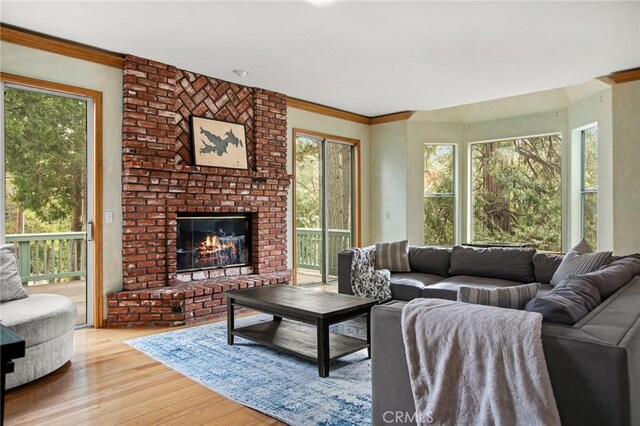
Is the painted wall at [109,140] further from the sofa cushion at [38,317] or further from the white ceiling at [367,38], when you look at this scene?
the sofa cushion at [38,317]

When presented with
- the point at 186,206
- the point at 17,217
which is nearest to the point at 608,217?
the point at 186,206

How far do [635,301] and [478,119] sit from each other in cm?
540

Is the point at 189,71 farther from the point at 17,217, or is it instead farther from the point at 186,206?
the point at 17,217

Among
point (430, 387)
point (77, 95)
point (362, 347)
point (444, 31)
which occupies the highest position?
point (444, 31)

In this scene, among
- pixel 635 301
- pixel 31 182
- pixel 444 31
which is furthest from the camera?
pixel 31 182

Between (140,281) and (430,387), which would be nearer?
(430,387)

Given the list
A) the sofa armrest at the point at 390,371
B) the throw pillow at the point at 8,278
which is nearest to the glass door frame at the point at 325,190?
the throw pillow at the point at 8,278

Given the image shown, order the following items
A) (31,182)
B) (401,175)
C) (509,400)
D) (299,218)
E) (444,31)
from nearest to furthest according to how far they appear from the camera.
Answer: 1. (509,400)
2. (444,31)
3. (31,182)
4. (299,218)
5. (401,175)

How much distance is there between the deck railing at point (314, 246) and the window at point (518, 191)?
221 cm

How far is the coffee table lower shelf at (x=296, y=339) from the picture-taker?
3.06 metres

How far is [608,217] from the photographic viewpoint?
4.76 metres

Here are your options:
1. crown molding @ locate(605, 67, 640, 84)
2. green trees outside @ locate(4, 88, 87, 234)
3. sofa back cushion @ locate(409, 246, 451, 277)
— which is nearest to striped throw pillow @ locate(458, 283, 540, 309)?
sofa back cushion @ locate(409, 246, 451, 277)

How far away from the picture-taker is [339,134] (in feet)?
21.5

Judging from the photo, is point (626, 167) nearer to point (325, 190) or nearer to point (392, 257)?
point (392, 257)
